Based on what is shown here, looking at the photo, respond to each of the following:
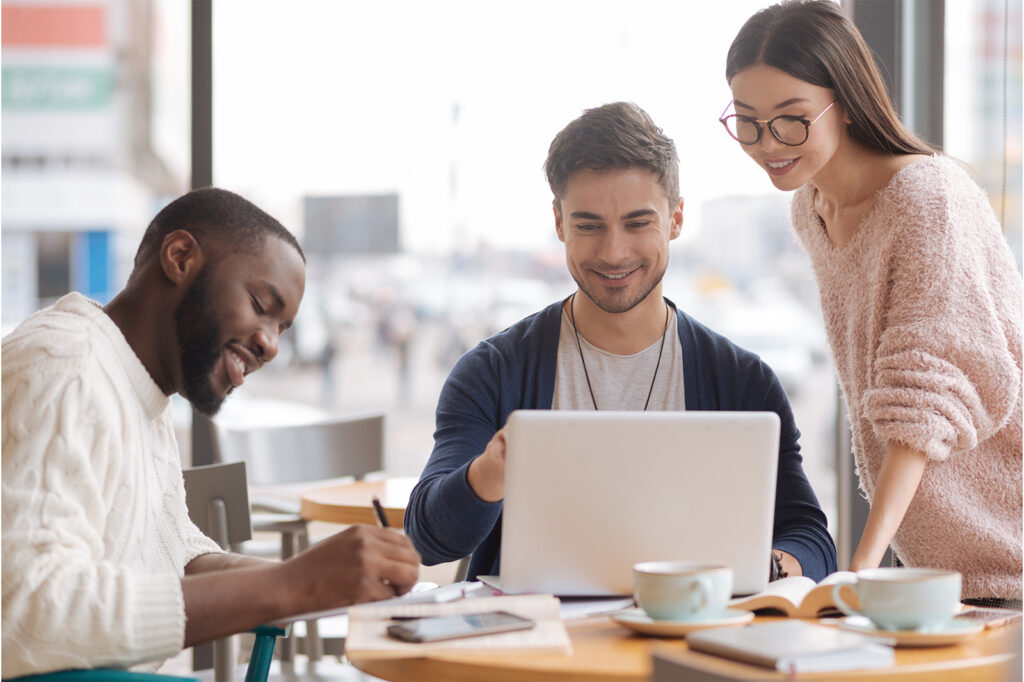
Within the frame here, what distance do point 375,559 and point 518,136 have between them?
145 inches

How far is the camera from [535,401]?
1.87 metres

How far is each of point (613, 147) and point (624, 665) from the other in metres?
1.00

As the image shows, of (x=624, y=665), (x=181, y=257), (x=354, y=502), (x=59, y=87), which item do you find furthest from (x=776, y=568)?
(x=59, y=87)

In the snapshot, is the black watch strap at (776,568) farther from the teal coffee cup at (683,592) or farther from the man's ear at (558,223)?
the man's ear at (558,223)

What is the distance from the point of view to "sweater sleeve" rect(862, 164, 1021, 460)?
59.6 inches

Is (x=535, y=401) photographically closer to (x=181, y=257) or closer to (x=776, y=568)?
(x=776, y=568)

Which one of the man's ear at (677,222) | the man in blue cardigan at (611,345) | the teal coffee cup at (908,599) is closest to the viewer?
the teal coffee cup at (908,599)

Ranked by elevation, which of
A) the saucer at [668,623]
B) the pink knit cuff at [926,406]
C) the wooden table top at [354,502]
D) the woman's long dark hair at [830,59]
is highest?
the woman's long dark hair at [830,59]

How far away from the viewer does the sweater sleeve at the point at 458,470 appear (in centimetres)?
162

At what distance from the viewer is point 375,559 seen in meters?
1.27

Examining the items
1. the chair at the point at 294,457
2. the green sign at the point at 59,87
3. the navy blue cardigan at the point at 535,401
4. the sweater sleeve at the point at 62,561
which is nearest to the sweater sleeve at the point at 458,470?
the navy blue cardigan at the point at 535,401

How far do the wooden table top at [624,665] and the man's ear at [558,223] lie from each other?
0.89 metres

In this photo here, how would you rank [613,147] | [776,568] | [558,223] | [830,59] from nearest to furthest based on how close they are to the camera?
[776,568] < [830,59] < [613,147] < [558,223]

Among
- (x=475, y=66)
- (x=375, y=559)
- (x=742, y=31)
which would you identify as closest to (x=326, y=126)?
(x=475, y=66)
